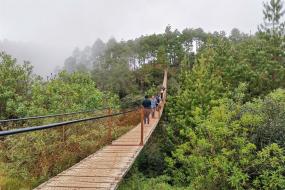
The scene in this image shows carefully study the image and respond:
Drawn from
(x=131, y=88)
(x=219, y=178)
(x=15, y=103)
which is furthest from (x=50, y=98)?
(x=131, y=88)

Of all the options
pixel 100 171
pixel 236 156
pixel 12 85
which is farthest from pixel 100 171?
pixel 12 85

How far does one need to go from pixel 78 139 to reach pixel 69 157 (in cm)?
81

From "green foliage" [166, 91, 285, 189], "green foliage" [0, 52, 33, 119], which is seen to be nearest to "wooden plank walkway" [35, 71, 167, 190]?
"green foliage" [166, 91, 285, 189]

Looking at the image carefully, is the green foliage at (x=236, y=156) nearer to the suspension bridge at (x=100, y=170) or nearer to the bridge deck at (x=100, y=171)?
the suspension bridge at (x=100, y=170)

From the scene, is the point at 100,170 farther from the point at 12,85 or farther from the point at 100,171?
the point at 12,85

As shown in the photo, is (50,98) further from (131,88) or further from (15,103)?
(131,88)

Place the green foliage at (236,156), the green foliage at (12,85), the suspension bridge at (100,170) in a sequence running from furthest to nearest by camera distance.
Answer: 1. the green foliage at (12,85)
2. the green foliage at (236,156)
3. the suspension bridge at (100,170)

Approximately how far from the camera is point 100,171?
6.02m

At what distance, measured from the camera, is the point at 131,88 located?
37.4 metres

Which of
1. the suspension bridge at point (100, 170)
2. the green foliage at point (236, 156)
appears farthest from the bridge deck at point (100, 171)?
the green foliage at point (236, 156)

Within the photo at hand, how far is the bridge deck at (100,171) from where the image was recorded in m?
5.14

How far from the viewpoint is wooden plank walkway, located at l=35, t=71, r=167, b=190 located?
5.13 metres

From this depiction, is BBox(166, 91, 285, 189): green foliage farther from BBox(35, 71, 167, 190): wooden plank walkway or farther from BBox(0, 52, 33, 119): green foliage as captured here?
BBox(0, 52, 33, 119): green foliage

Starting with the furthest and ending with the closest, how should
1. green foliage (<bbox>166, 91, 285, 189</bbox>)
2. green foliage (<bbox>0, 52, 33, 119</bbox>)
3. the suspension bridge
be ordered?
green foliage (<bbox>0, 52, 33, 119</bbox>), green foliage (<bbox>166, 91, 285, 189</bbox>), the suspension bridge
